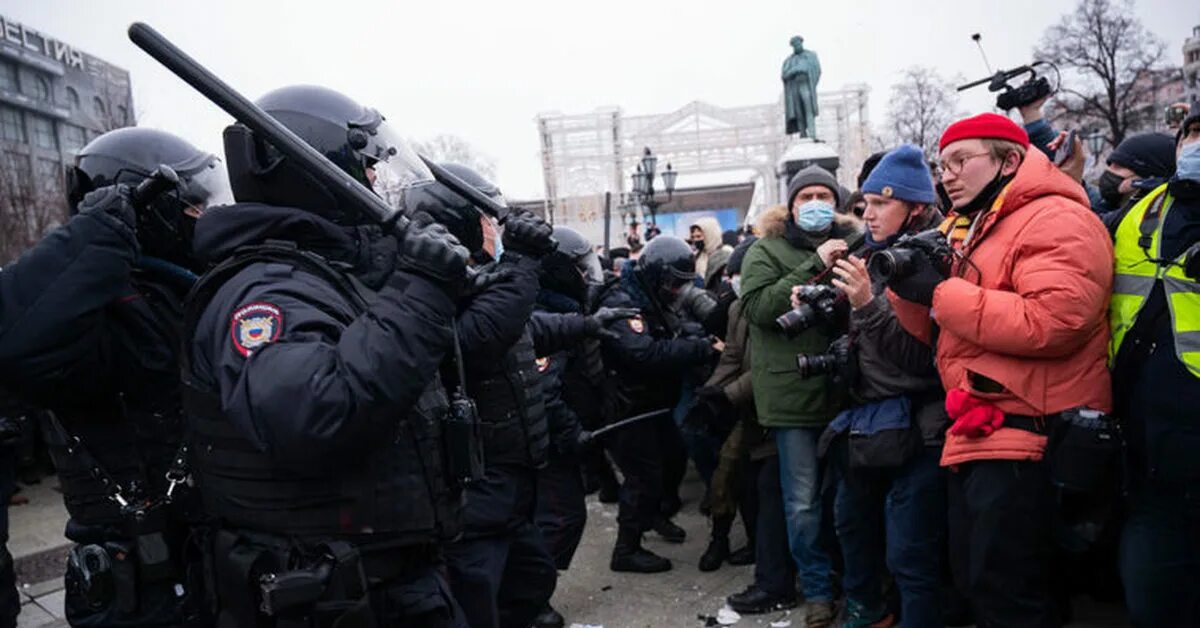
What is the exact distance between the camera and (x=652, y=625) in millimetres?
4039

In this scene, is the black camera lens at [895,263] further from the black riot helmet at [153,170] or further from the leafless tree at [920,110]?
the leafless tree at [920,110]

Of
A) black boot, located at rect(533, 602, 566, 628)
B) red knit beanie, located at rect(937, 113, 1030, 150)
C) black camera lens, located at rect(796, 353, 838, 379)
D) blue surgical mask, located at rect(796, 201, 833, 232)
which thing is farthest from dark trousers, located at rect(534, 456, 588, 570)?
red knit beanie, located at rect(937, 113, 1030, 150)

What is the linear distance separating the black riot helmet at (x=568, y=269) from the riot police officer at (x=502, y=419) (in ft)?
3.91

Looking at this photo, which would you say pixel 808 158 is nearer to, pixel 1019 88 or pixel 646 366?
pixel 1019 88

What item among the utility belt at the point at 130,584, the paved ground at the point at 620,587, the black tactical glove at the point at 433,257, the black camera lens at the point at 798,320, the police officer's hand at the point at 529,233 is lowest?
the paved ground at the point at 620,587

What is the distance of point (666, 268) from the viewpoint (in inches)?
194

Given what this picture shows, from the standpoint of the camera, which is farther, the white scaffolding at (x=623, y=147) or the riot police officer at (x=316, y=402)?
the white scaffolding at (x=623, y=147)

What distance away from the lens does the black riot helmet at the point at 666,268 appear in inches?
194

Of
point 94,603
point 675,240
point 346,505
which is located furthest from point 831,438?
point 94,603

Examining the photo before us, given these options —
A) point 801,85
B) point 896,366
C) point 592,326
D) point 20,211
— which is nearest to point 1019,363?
point 896,366

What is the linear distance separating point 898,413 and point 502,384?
1.59 meters

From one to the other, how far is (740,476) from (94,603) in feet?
10.5

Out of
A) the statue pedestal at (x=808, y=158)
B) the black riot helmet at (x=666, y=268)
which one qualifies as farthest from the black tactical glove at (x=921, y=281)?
the statue pedestal at (x=808, y=158)

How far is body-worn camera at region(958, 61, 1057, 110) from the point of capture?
4262 millimetres
